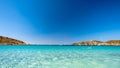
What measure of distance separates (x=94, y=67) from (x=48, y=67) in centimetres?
290

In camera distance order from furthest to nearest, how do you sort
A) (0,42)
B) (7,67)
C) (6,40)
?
1. (6,40)
2. (0,42)
3. (7,67)

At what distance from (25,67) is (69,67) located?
2779 millimetres

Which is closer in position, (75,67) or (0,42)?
(75,67)

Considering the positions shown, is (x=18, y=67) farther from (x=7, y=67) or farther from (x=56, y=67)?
(x=56, y=67)

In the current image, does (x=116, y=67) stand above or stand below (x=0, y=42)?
below

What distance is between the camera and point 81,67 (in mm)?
13578

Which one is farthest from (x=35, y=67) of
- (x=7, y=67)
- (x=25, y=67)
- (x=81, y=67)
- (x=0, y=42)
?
(x=0, y=42)

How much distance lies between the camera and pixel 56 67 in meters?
13.6

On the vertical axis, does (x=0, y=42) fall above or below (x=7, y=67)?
above

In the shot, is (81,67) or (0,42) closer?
(81,67)

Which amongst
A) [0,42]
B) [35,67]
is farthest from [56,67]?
[0,42]

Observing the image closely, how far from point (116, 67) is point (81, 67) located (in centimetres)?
221

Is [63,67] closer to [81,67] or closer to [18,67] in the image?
[81,67]

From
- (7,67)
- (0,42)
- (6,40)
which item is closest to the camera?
(7,67)
